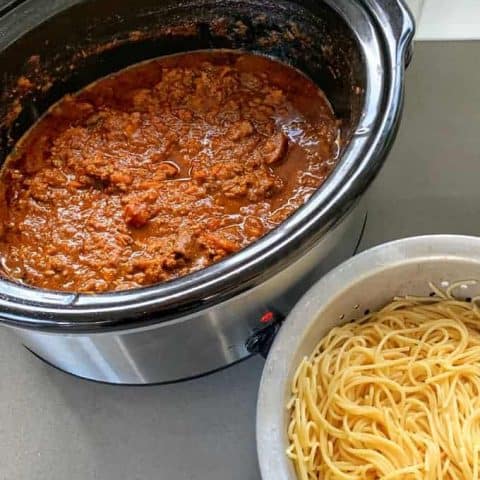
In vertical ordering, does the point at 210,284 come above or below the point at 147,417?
above

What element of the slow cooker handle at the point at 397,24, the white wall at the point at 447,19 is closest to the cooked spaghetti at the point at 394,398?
the slow cooker handle at the point at 397,24

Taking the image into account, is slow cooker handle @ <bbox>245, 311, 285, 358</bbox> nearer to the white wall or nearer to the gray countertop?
the gray countertop

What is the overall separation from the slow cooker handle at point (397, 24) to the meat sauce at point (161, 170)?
26cm

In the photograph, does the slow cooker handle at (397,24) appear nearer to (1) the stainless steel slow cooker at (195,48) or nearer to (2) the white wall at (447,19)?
(1) the stainless steel slow cooker at (195,48)

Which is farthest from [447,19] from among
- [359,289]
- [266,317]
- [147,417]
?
[147,417]

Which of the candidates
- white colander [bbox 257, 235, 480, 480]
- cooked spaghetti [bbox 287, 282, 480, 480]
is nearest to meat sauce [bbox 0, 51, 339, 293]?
white colander [bbox 257, 235, 480, 480]

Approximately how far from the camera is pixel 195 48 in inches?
68.7

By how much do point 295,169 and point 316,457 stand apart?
22.4 inches

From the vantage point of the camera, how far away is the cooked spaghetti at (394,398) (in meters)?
1.19

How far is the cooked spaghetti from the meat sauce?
278 mm

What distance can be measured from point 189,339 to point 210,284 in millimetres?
237

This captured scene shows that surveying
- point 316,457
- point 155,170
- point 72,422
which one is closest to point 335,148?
point 155,170

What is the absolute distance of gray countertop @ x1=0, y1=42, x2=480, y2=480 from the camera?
55.6 inches

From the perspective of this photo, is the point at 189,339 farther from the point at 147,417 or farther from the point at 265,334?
the point at 147,417
